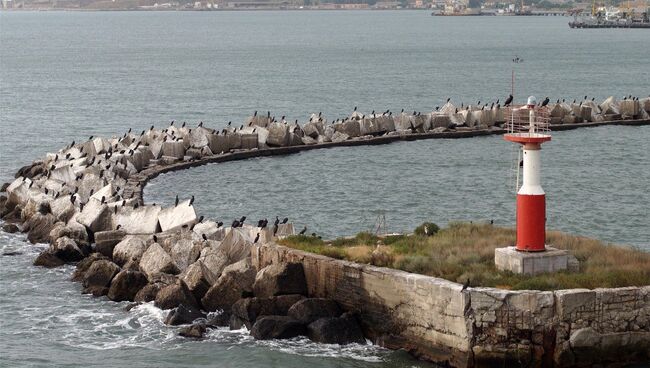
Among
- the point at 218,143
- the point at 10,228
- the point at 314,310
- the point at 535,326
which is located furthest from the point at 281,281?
the point at 218,143

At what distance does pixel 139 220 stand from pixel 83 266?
2184mm

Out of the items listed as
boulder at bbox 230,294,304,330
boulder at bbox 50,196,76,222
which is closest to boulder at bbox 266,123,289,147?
boulder at bbox 50,196,76,222

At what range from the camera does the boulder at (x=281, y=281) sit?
2425 cm

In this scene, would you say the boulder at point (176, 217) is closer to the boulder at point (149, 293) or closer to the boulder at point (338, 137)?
the boulder at point (149, 293)

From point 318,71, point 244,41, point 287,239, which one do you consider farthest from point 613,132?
point 244,41

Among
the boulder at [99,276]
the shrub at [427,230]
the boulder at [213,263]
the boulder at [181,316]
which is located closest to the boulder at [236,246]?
the boulder at [213,263]

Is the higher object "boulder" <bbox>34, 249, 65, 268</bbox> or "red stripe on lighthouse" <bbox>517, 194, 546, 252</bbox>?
"red stripe on lighthouse" <bbox>517, 194, 546, 252</bbox>

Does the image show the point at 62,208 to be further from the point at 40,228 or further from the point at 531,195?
the point at 531,195

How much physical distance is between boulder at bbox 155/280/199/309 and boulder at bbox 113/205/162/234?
4.90 meters

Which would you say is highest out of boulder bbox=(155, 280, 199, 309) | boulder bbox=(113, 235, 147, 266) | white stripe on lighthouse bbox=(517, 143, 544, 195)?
white stripe on lighthouse bbox=(517, 143, 544, 195)

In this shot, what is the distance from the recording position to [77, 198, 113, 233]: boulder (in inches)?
1241

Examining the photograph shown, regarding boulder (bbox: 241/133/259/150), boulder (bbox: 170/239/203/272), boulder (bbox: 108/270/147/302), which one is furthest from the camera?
boulder (bbox: 241/133/259/150)

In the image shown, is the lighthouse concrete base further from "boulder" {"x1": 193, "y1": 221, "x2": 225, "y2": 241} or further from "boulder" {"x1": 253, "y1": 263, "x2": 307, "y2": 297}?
"boulder" {"x1": 193, "y1": 221, "x2": 225, "y2": 241}

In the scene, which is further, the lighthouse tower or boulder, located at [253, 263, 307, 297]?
boulder, located at [253, 263, 307, 297]
